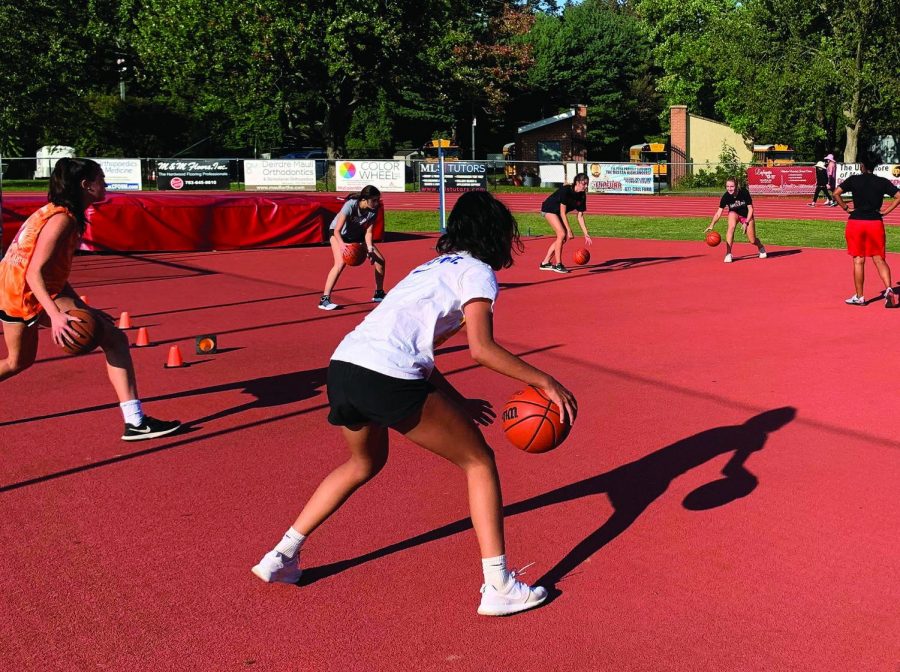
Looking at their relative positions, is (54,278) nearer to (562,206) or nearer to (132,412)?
(132,412)

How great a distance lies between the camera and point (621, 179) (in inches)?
1620

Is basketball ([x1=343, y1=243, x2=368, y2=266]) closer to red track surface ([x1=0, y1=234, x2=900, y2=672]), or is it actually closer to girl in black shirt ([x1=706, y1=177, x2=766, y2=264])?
red track surface ([x1=0, y1=234, x2=900, y2=672])

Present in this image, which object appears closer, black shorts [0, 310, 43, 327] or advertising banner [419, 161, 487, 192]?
black shorts [0, 310, 43, 327]

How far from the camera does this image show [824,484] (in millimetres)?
5848

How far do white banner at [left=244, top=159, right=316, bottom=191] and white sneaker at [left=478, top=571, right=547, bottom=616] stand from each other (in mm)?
32495

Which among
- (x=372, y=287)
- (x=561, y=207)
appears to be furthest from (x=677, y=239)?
(x=372, y=287)

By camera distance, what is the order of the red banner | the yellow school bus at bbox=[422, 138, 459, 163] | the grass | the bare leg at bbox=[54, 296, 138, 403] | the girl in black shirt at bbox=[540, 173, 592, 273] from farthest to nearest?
the yellow school bus at bbox=[422, 138, 459, 163] < the grass < the red banner < the girl in black shirt at bbox=[540, 173, 592, 273] < the bare leg at bbox=[54, 296, 138, 403]

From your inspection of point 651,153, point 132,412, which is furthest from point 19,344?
point 651,153

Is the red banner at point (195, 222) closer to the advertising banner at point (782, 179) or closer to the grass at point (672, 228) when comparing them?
the grass at point (672, 228)

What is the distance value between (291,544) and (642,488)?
7.59 ft

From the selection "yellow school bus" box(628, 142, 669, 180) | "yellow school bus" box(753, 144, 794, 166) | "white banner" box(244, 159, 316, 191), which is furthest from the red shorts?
"yellow school bus" box(628, 142, 669, 180)

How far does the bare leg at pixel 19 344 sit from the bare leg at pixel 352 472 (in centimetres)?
311

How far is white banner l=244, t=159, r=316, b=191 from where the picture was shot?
117 ft

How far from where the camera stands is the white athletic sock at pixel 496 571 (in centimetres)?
411
